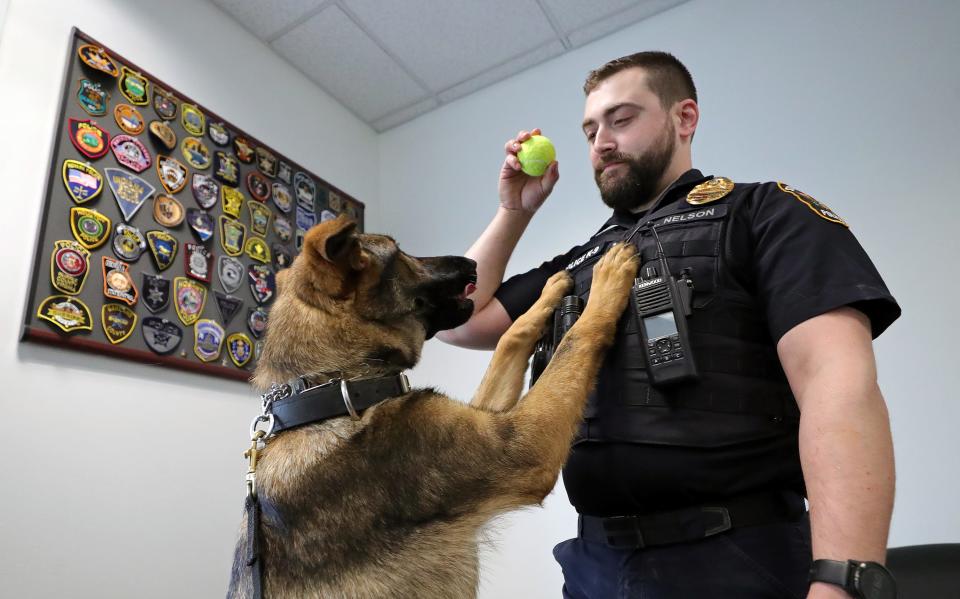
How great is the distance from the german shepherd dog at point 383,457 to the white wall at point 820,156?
4.48ft

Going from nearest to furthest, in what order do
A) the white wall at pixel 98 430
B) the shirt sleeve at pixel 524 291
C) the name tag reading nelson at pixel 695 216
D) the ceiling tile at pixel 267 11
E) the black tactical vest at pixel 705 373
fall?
the black tactical vest at pixel 705 373 < the name tag reading nelson at pixel 695 216 < the shirt sleeve at pixel 524 291 < the white wall at pixel 98 430 < the ceiling tile at pixel 267 11

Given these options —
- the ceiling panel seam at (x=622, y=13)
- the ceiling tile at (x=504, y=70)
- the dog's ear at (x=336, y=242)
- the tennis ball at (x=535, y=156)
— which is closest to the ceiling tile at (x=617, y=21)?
the ceiling panel seam at (x=622, y=13)

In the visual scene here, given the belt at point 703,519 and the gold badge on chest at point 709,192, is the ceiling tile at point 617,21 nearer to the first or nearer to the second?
the gold badge on chest at point 709,192

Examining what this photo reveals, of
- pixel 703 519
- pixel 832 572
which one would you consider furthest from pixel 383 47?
pixel 832 572

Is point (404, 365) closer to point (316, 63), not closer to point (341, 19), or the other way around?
point (341, 19)

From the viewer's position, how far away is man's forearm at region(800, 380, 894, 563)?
79 centimetres

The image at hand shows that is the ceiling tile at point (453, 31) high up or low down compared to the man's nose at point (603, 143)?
up

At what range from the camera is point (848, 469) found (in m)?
0.81

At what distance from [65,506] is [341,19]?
8.50 ft

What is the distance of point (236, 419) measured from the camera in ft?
8.86

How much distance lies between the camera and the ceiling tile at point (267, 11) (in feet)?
10.1

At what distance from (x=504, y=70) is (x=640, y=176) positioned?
246cm

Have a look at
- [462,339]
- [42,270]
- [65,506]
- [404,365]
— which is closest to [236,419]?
[65,506]

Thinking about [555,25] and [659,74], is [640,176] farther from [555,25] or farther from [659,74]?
[555,25]
